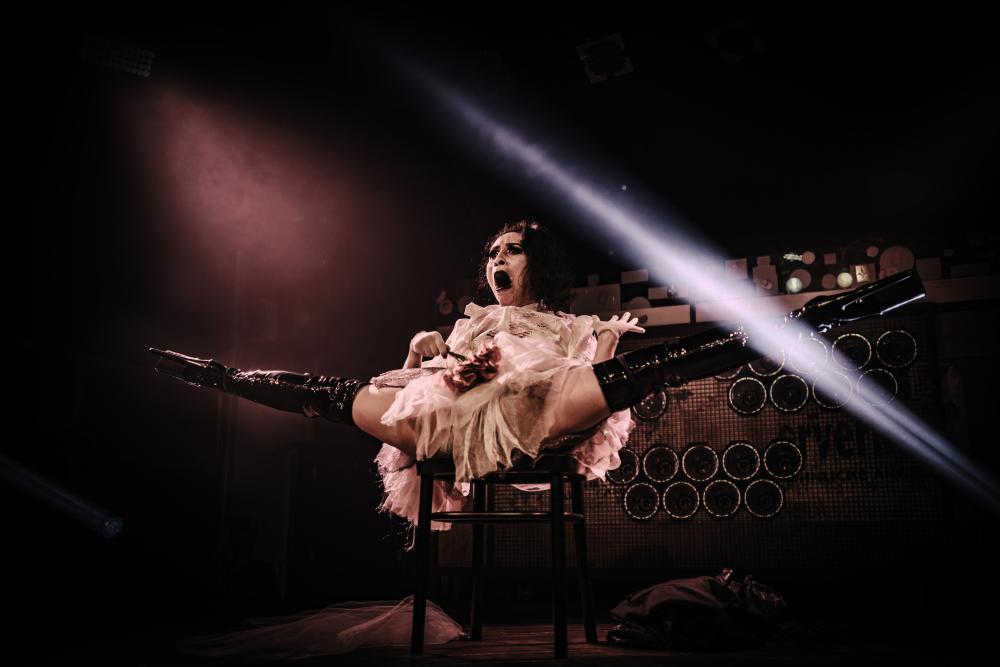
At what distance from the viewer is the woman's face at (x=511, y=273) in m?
2.73

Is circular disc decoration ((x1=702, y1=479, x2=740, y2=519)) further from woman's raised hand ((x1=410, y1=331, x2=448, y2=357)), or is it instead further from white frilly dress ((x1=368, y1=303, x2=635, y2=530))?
woman's raised hand ((x1=410, y1=331, x2=448, y2=357))

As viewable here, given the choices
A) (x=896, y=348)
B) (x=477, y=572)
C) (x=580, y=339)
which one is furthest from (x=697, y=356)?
(x=896, y=348)

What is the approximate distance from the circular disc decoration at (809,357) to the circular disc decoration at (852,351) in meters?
0.06

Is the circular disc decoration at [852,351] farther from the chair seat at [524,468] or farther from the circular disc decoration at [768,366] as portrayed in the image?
the chair seat at [524,468]

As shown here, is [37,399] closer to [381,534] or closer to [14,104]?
[14,104]

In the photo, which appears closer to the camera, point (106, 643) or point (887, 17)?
point (106, 643)

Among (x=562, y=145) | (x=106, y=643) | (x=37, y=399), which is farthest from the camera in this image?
(x=562, y=145)

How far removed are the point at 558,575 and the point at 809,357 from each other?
2121 millimetres

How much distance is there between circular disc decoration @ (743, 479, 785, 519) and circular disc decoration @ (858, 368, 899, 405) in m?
0.58

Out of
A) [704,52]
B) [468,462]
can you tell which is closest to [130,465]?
[468,462]

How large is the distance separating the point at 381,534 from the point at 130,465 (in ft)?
5.33

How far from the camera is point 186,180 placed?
4250mm

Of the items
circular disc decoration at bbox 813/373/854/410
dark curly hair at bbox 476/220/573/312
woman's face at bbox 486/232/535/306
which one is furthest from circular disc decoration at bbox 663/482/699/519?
woman's face at bbox 486/232/535/306

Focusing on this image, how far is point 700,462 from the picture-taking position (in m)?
3.62
